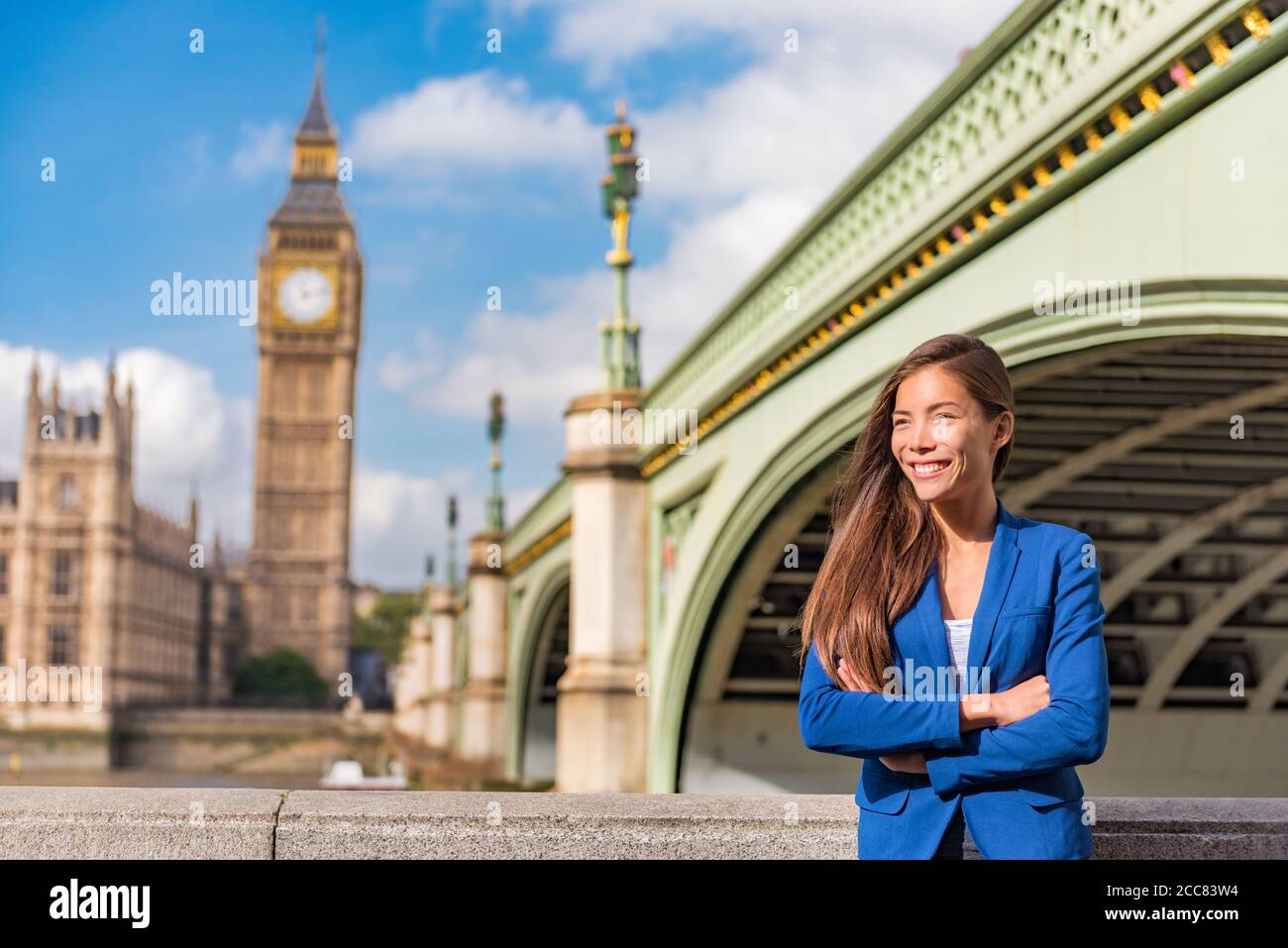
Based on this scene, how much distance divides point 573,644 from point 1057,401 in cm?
1033

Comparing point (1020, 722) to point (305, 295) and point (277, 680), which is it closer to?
point (277, 680)

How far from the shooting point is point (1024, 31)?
27.0ft

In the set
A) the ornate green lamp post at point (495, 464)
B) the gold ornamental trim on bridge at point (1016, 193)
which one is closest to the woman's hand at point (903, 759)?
the gold ornamental trim on bridge at point (1016, 193)

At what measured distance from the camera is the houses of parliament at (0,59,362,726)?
93875 millimetres

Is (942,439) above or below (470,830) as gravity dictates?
above

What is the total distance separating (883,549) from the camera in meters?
2.66

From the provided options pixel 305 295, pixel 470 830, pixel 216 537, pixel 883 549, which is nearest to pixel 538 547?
pixel 470 830

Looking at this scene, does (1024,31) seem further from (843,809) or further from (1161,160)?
(843,809)

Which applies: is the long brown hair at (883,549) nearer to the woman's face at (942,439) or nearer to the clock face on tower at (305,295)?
the woman's face at (942,439)

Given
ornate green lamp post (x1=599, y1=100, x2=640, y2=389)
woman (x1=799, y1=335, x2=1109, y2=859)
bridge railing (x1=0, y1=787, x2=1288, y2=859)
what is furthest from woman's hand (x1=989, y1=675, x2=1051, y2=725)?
ornate green lamp post (x1=599, y1=100, x2=640, y2=389)

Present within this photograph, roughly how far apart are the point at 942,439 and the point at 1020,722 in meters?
0.48

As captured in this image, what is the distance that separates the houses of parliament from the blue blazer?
88323 mm

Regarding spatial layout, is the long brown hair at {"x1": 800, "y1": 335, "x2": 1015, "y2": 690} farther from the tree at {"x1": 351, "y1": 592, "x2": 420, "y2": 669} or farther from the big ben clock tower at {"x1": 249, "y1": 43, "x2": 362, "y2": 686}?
the tree at {"x1": 351, "y1": 592, "x2": 420, "y2": 669}
